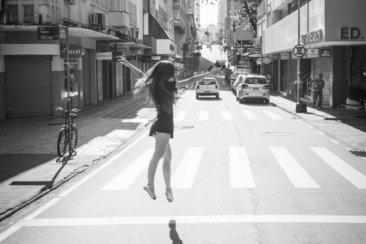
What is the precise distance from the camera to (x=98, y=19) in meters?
29.7

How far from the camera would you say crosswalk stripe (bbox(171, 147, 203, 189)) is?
9367 millimetres

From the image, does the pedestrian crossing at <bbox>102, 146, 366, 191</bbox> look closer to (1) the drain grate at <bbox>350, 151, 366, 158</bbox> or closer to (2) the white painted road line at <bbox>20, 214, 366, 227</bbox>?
(1) the drain grate at <bbox>350, 151, 366, 158</bbox>

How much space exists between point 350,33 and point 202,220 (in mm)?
19003

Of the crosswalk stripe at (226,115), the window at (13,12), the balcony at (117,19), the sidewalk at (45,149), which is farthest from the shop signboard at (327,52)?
the window at (13,12)

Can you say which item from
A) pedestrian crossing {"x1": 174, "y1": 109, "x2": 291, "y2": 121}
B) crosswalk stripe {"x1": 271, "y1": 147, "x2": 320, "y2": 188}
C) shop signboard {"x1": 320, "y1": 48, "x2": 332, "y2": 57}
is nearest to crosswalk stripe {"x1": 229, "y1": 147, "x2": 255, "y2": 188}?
crosswalk stripe {"x1": 271, "y1": 147, "x2": 320, "y2": 188}

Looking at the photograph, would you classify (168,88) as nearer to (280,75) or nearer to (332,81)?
(332,81)

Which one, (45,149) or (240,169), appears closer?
(240,169)

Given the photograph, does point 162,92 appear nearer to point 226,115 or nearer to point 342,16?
point 226,115

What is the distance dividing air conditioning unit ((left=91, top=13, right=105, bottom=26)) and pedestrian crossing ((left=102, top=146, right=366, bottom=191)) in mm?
17409

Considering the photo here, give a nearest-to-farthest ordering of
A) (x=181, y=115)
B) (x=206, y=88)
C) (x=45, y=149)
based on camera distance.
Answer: (x=45, y=149) < (x=181, y=115) < (x=206, y=88)

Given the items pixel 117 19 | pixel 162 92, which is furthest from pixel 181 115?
pixel 162 92

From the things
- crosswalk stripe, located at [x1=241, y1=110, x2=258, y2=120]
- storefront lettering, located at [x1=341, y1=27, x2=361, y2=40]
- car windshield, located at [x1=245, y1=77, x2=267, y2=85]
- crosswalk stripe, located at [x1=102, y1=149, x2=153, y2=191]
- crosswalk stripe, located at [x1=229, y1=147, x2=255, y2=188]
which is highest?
storefront lettering, located at [x1=341, y1=27, x2=361, y2=40]

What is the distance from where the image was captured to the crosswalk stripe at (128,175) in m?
9.18

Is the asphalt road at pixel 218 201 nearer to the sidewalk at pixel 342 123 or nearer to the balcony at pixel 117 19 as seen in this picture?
the sidewalk at pixel 342 123
